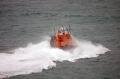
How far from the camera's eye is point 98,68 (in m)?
16.8

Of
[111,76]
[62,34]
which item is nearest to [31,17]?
[62,34]

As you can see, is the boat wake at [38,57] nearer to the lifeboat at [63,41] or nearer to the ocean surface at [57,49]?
the ocean surface at [57,49]

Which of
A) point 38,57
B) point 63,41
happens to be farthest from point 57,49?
point 38,57

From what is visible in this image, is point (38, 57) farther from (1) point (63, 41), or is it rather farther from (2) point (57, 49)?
(1) point (63, 41)

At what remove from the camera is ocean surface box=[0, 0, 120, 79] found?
16000mm

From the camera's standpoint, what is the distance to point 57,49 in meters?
19.8

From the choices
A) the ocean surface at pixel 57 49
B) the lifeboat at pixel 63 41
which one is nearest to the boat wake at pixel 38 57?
the ocean surface at pixel 57 49

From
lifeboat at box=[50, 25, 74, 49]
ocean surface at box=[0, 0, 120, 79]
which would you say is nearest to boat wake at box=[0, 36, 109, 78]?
ocean surface at box=[0, 0, 120, 79]

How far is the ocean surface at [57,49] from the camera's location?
52.5ft

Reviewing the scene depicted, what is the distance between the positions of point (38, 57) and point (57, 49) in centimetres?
228

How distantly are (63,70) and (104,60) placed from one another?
149 inches

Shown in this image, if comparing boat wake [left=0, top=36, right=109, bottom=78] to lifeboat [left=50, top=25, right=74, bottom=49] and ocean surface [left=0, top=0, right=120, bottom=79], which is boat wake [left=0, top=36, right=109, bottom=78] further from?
lifeboat [left=50, top=25, right=74, bottom=49]

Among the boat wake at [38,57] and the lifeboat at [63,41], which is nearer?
the boat wake at [38,57]

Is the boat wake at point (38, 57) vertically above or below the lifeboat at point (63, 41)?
below
